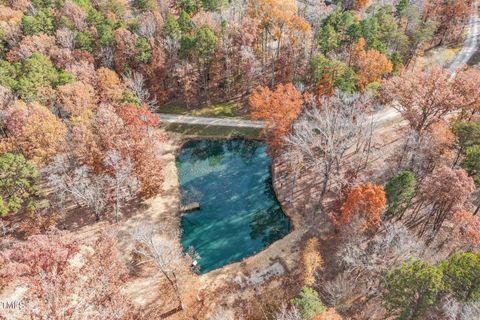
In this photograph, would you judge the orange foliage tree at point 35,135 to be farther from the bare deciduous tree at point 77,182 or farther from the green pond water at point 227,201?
the green pond water at point 227,201

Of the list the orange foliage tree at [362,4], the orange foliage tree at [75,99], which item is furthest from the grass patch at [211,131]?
the orange foliage tree at [362,4]

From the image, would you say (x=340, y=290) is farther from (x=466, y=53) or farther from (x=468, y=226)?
(x=466, y=53)

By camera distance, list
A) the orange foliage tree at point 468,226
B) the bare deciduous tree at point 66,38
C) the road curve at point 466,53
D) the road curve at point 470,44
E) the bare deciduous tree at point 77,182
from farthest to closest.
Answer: the road curve at point 470,44
the bare deciduous tree at point 66,38
the road curve at point 466,53
the bare deciduous tree at point 77,182
the orange foliage tree at point 468,226

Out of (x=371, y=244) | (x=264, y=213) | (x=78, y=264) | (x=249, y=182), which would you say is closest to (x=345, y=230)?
(x=371, y=244)

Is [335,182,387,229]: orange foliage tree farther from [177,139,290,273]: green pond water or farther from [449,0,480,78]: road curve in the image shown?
[449,0,480,78]: road curve

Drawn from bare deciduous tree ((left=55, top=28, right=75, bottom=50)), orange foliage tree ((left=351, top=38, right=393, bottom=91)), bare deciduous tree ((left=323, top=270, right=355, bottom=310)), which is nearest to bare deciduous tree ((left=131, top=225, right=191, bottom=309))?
bare deciduous tree ((left=323, top=270, right=355, bottom=310))

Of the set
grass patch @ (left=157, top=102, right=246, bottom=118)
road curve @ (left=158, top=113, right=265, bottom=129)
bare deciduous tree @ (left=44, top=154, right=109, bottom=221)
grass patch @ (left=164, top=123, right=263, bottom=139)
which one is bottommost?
grass patch @ (left=164, top=123, right=263, bottom=139)
